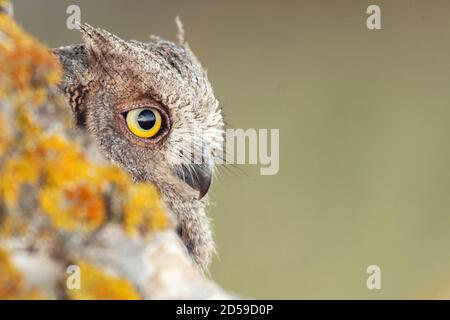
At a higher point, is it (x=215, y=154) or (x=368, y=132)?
(x=368, y=132)

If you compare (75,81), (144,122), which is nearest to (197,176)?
(144,122)

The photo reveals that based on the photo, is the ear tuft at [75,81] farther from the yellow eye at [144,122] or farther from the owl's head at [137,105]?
the yellow eye at [144,122]

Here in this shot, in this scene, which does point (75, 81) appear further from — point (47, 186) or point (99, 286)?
point (99, 286)

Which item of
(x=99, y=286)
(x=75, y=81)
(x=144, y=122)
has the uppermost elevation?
(x=75, y=81)

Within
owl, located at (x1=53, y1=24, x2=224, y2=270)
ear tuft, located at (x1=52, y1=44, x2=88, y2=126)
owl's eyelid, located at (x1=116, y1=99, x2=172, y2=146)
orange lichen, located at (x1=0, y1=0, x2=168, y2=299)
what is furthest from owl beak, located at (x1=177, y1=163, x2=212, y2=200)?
orange lichen, located at (x1=0, y1=0, x2=168, y2=299)

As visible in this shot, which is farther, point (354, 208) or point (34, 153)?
point (354, 208)

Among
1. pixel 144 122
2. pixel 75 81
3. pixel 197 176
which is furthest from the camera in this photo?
pixel 197 176
